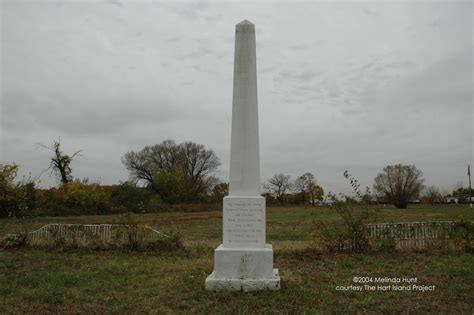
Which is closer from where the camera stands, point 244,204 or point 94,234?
point 244,204

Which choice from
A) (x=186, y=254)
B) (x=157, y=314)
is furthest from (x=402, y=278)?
(x=186, y=254)

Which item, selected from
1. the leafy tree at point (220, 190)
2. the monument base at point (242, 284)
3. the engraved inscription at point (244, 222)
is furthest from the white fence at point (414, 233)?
the leafy tree at point (220, 190)

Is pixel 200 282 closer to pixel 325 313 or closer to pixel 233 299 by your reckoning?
pixel 233 299

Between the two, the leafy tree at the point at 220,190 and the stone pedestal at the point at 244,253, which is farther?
the leafy tree at the point at 220,190

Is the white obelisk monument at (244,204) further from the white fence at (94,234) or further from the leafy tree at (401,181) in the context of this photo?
the leafy tree at (401,181)

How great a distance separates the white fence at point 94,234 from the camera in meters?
12.1

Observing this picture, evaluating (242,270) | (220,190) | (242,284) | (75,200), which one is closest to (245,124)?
(242,270)

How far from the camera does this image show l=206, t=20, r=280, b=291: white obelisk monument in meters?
6.87

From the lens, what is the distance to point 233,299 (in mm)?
6160

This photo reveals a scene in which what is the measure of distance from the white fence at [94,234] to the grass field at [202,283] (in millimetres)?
1107

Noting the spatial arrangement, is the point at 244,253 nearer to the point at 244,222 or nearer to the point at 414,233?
the point at 244,222

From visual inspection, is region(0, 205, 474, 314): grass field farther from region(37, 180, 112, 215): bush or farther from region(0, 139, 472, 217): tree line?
region(37, 180, 112, 215): bush

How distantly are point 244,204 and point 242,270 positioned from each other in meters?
1.17

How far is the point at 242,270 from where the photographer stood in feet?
22.6
